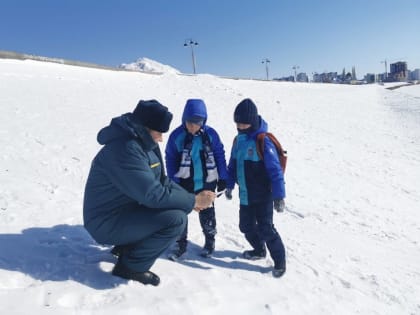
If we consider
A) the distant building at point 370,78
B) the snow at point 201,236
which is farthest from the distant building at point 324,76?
the snow at point 201,236

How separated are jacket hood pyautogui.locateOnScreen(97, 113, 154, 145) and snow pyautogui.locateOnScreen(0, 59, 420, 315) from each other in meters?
1.36

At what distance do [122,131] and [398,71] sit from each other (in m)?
159

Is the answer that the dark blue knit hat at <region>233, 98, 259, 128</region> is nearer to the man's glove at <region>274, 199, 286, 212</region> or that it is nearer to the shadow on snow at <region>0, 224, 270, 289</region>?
the man's glove at <region>274, 199, 286, 212</region>

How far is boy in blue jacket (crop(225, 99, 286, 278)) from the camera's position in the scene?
4160 millimetres

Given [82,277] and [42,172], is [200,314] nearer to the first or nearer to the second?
[82,277]

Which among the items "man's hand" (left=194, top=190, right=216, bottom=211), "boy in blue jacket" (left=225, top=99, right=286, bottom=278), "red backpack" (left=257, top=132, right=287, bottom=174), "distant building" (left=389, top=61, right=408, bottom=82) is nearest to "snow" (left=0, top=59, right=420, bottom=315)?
"boy in blue jacket" (left=225, top=99, right=286, bottom=278)

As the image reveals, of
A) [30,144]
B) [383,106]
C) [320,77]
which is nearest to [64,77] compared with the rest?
[30,144]

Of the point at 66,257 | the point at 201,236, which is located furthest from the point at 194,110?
the point at 66,257

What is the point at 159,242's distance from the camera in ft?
11.4

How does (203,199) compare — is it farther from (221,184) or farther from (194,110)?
(194,110)

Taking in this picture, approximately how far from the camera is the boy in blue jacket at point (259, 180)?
13.6 ft

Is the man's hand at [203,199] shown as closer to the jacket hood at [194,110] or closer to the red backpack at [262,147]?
the red backpack at [262,147]

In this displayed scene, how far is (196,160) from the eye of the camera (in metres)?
4.43

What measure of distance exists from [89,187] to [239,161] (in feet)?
5.97
